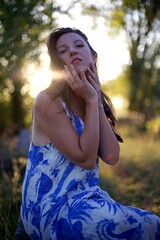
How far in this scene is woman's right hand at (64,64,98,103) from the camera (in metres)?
2.30

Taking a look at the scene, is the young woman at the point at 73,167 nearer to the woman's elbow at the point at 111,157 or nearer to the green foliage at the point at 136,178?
the woman's elbow at the point at 111,157

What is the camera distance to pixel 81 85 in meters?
2.31

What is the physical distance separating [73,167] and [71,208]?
0.28 m

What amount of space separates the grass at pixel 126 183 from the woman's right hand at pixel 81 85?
0.96m

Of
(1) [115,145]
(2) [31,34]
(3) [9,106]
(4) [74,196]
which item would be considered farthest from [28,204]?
(3) [9,106]

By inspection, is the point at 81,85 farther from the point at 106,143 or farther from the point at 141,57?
the point at 141,57

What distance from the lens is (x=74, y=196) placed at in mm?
2127

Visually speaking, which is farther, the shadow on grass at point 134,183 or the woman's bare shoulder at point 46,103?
the shadow on grass at point 134,183

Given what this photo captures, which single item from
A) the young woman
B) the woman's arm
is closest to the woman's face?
the young woman

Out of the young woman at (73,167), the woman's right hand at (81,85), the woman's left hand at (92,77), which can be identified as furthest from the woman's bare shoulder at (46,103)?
the woman's left hand at (92,77)

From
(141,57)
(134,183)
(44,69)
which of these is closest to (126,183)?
(134,183)

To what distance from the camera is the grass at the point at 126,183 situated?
3.18m

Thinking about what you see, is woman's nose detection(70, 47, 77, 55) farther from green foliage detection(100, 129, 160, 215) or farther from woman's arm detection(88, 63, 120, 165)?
green foliage detection(100, 129, 160, 215)

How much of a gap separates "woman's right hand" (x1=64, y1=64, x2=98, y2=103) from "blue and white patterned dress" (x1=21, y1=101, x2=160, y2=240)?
17 cm
